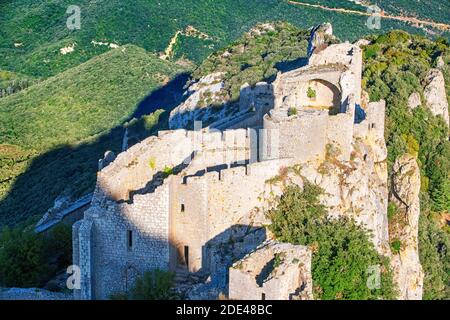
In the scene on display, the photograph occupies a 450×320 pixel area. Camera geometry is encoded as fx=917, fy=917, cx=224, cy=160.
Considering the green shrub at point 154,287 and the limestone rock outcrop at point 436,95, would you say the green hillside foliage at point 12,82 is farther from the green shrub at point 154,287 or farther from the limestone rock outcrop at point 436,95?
the green shrub at point 154,287

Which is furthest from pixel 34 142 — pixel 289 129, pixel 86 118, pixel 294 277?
pixel 294 277

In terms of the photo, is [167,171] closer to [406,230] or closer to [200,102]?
[406,230]

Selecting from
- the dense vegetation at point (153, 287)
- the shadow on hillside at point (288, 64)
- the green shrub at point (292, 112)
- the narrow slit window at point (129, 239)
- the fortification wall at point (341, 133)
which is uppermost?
the shadow on hillside at point (288, 64)

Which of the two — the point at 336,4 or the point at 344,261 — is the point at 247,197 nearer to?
the point at 344,261

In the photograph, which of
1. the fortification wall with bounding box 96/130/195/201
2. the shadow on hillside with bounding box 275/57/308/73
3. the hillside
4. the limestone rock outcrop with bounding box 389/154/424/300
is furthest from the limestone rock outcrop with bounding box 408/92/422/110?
the fortification wall with bounding box 96/130/195/201

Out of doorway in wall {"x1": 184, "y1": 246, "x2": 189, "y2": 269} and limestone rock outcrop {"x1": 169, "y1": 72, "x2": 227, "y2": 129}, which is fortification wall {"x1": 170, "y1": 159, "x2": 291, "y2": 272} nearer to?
doorway in wall {"x1": 184, "y1": 246, "x2": 189, "y2": 269}

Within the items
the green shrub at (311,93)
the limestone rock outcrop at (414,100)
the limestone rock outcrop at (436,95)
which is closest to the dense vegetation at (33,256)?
the green shrub at (311,93)
